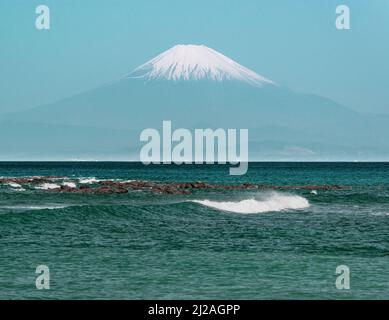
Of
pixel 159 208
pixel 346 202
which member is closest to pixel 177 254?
pixel 159 208

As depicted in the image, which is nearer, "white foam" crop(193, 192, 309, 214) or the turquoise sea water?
the turquoise sea water

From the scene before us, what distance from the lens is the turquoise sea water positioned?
21922 millimetres

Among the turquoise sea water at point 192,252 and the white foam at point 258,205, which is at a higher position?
the white foam at point 258,205

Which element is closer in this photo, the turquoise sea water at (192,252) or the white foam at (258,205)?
the turquoise sea water at (192,252)

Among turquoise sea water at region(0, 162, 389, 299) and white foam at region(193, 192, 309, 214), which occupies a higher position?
white foam at region(193, 192, 309, 214)

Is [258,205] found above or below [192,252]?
above

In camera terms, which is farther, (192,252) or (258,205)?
(258,205)

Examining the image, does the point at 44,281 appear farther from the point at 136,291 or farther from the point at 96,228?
the point at 96,228

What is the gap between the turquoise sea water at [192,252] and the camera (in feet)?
71.9

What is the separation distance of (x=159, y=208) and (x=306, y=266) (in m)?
21.8

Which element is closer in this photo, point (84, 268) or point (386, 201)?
point (84, 268)

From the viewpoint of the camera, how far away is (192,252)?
28.9 meters
